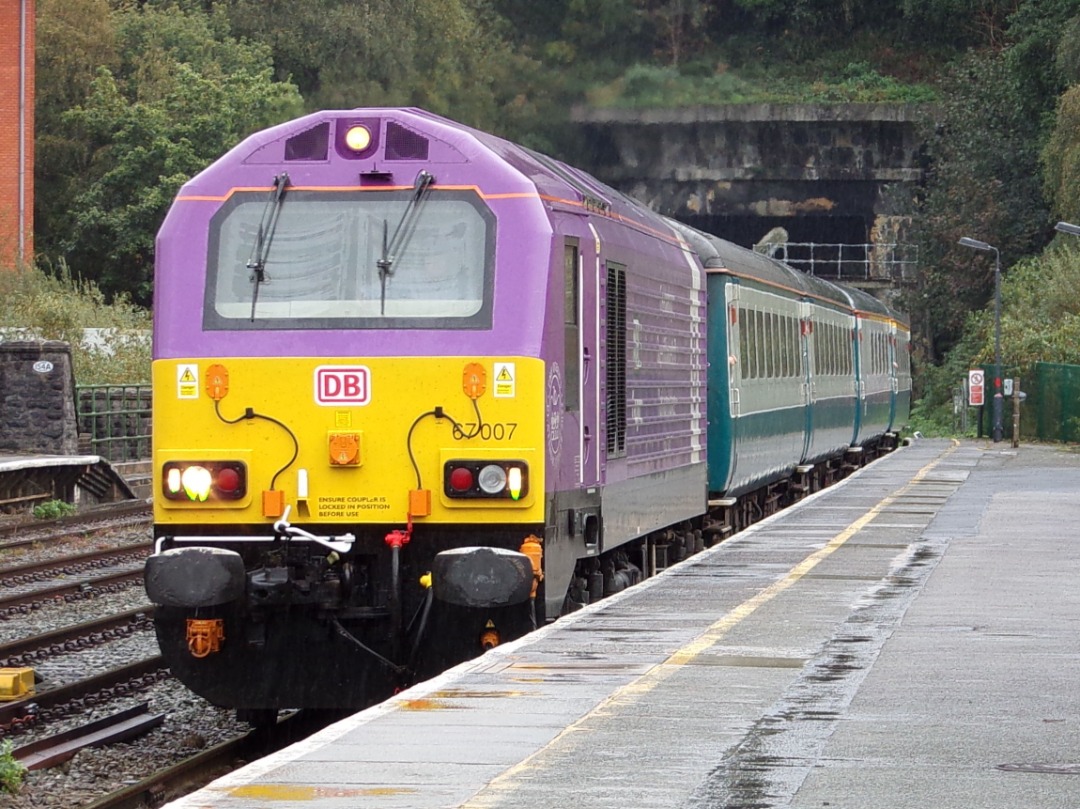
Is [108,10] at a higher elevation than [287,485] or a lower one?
higher

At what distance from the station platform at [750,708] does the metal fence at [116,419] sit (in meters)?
19.2

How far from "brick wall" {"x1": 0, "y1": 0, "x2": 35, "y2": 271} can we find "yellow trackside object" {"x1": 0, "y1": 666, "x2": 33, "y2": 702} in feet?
114

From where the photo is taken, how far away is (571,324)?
1101 centimetres

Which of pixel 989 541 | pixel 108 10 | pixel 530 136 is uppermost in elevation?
pixel 108 10

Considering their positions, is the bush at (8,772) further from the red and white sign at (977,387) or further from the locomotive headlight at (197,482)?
the red and white sign at (977,387)

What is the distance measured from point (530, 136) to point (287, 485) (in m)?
43.5

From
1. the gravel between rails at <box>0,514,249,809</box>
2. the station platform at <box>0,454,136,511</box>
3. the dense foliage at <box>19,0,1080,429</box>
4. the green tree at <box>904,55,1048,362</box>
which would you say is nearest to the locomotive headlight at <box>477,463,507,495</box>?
the gravel between rails at <box>0,514,249,809</box>

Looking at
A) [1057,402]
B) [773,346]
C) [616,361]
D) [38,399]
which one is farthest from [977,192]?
[616,361]

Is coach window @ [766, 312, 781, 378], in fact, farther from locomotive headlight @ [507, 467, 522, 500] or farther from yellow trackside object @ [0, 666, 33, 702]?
locomotive headlight @ [507, 467, 522, 500]

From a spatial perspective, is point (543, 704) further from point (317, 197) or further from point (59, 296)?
point (59, 296)

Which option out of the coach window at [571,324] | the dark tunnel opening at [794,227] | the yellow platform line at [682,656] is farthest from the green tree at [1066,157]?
the coach window at [571,324]

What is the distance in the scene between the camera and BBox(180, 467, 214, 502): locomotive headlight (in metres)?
10.3

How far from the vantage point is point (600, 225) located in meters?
11.9

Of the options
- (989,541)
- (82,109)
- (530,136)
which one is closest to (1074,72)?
(530,136)
